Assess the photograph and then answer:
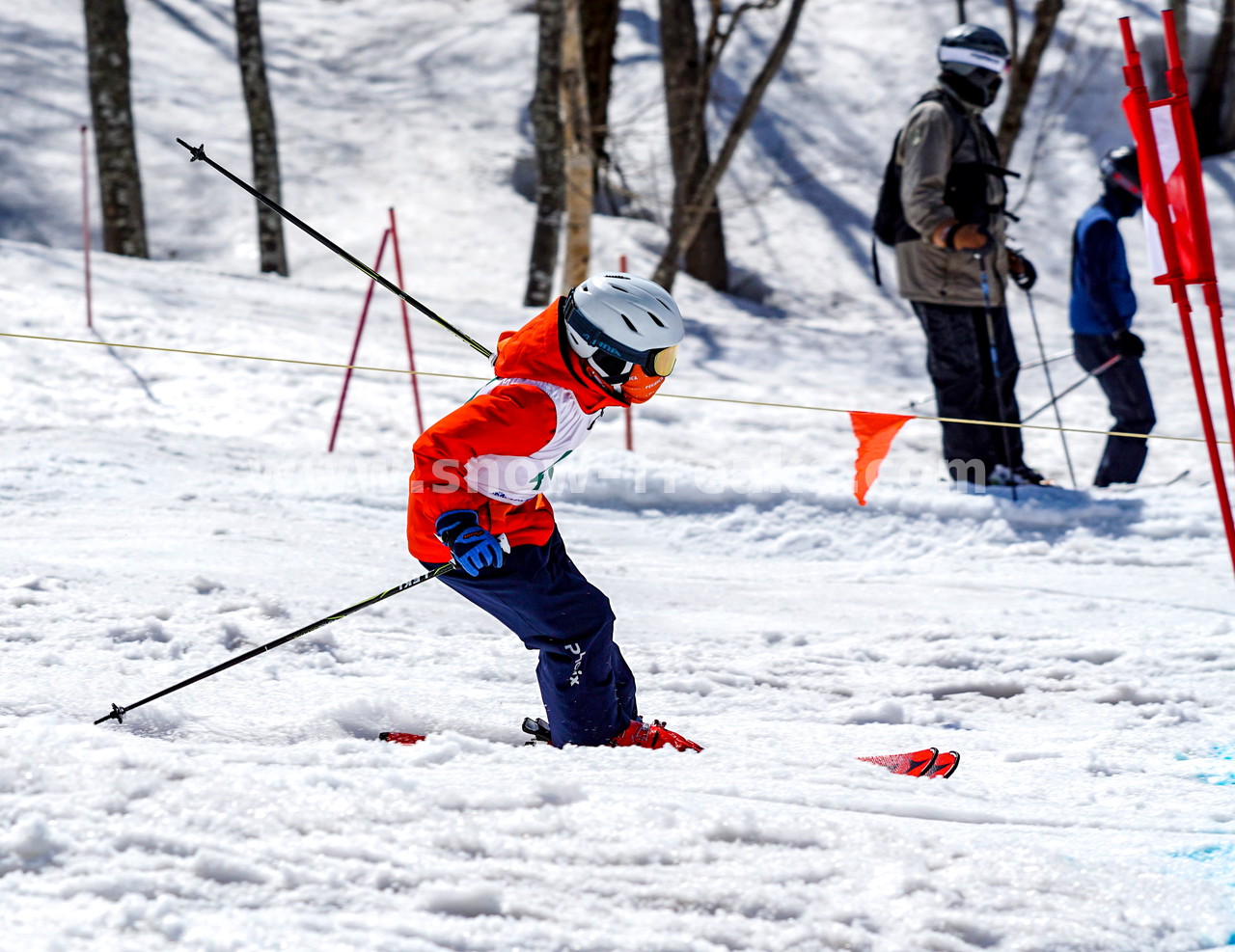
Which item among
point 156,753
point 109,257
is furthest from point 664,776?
point 109,257

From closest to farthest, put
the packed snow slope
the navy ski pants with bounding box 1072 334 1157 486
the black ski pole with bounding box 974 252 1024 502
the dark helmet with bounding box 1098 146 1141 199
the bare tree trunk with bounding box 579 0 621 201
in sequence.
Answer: the packed snow slope < the black ski pole with bounding box 974 252 1024 502 < the dark helmet with bounding box 1098 146 1141 199 < the navy ski pants with bounding box 1072 334 1157 486 < the bare tree trunk with bounding box 579 0 621 201

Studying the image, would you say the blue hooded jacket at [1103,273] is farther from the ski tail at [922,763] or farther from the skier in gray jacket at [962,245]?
the ski tail at [922,763]

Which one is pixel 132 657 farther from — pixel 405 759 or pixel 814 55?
pixel 814 55

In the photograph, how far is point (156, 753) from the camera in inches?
103

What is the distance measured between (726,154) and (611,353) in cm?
831

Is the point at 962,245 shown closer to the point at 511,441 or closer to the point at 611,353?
the point at 611,353

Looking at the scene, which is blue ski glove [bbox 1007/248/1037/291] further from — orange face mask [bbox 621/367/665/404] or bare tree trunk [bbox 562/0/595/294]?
bare tree trunk [bbox 562/0/595/294]

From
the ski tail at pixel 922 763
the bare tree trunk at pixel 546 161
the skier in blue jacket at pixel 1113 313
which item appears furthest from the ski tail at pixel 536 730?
the bare tree trunk at pixel 546 161

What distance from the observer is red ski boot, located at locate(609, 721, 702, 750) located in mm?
3354

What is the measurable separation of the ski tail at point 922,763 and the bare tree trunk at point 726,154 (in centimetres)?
790

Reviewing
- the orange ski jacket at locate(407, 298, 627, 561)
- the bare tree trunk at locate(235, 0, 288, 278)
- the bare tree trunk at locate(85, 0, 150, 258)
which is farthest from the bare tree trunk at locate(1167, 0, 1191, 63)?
the orange ski jacket at locate(407, 298, 627, 561)

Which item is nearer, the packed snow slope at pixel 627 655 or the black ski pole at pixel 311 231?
the packed snow slope at pixel 627 655

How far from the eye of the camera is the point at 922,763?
10.5ft

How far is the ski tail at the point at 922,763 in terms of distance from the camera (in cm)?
317
